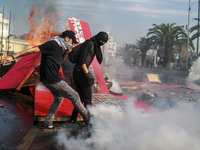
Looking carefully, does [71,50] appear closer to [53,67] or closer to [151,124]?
[53,67]

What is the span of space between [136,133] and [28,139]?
146 centimetres

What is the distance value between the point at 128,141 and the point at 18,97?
400cm

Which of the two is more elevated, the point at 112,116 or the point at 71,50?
the point at 71,50

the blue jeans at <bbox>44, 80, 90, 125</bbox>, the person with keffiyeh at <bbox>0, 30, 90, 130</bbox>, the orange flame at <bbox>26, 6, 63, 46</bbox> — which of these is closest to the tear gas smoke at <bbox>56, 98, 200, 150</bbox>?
the blue jeans at <bbox>44, 80, 90, 125</bbox>

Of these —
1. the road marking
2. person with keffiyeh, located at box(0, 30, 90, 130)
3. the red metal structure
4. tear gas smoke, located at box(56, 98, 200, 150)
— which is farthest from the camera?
the red metal structure

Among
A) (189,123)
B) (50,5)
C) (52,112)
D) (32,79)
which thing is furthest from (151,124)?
(50,5)

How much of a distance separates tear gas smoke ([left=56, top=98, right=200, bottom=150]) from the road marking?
361 millimetres

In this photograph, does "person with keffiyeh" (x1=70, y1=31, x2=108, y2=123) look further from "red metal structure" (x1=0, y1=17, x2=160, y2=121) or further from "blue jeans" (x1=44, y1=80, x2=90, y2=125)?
"red metal structure" (x1=0, y1=17, x2=160, y2=121)

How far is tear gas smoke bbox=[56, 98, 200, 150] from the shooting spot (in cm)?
226

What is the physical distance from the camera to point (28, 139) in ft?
9.02

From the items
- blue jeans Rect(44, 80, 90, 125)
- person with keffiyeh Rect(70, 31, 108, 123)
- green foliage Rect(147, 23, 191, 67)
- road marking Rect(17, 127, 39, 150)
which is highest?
green foliage Rect(147, 23, 191, 67)

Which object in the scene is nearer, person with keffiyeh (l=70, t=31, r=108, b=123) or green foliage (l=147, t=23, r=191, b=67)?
person with keffiyeh (l=70, t=31, r=108, b=123)

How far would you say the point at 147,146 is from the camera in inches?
88.7

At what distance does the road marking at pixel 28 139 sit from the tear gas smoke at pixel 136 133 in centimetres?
36
